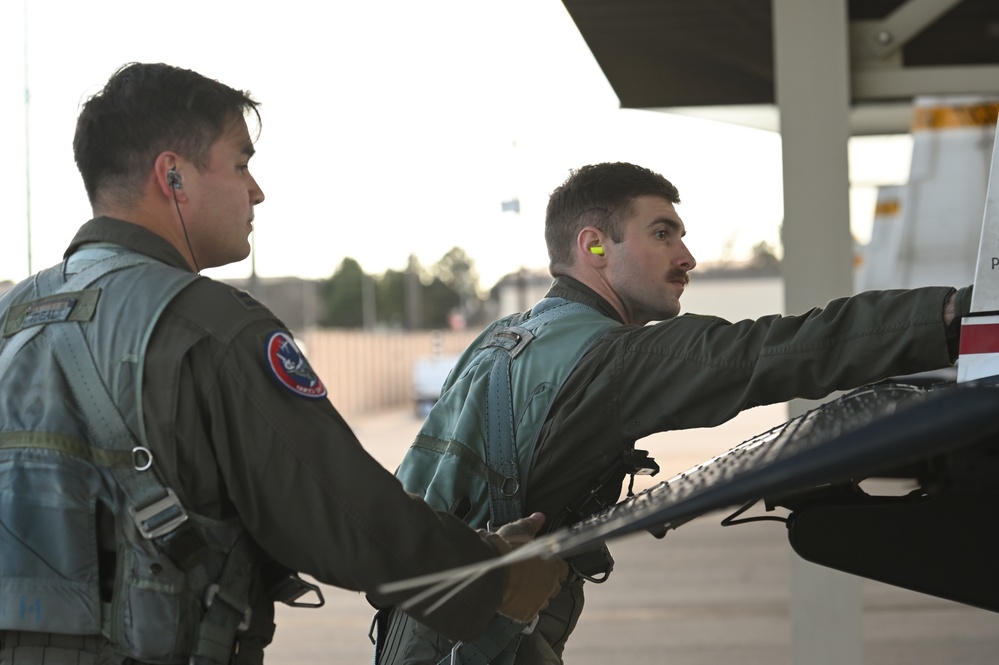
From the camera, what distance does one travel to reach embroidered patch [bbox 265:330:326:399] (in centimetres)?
177

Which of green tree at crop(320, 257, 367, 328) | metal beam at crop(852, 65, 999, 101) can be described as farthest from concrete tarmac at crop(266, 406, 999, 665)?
green tree at crop(320, 257, 367, 328)

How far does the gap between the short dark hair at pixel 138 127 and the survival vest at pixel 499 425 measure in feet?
2.70

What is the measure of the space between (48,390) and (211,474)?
0.27 m

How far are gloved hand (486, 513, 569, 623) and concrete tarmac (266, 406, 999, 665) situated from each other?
299 centimetres

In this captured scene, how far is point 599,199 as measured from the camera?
2.79 metres

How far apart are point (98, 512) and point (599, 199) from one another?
1.50 metres

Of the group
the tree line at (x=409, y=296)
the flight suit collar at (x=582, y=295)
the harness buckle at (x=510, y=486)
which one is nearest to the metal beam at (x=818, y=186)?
the flight suit collar at (x=582, y=295)

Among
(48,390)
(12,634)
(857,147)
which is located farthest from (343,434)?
(857,147)

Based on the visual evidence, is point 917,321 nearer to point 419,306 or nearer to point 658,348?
point 658,348

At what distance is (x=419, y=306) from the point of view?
164ft

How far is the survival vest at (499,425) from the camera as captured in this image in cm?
237

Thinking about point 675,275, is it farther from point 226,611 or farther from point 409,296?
point 409,296

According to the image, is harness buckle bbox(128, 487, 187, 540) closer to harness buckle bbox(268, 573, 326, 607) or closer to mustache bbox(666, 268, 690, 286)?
harness buckle bbox(268, 573, 326, 607)

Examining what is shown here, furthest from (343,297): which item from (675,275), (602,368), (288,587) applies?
(288,587)
